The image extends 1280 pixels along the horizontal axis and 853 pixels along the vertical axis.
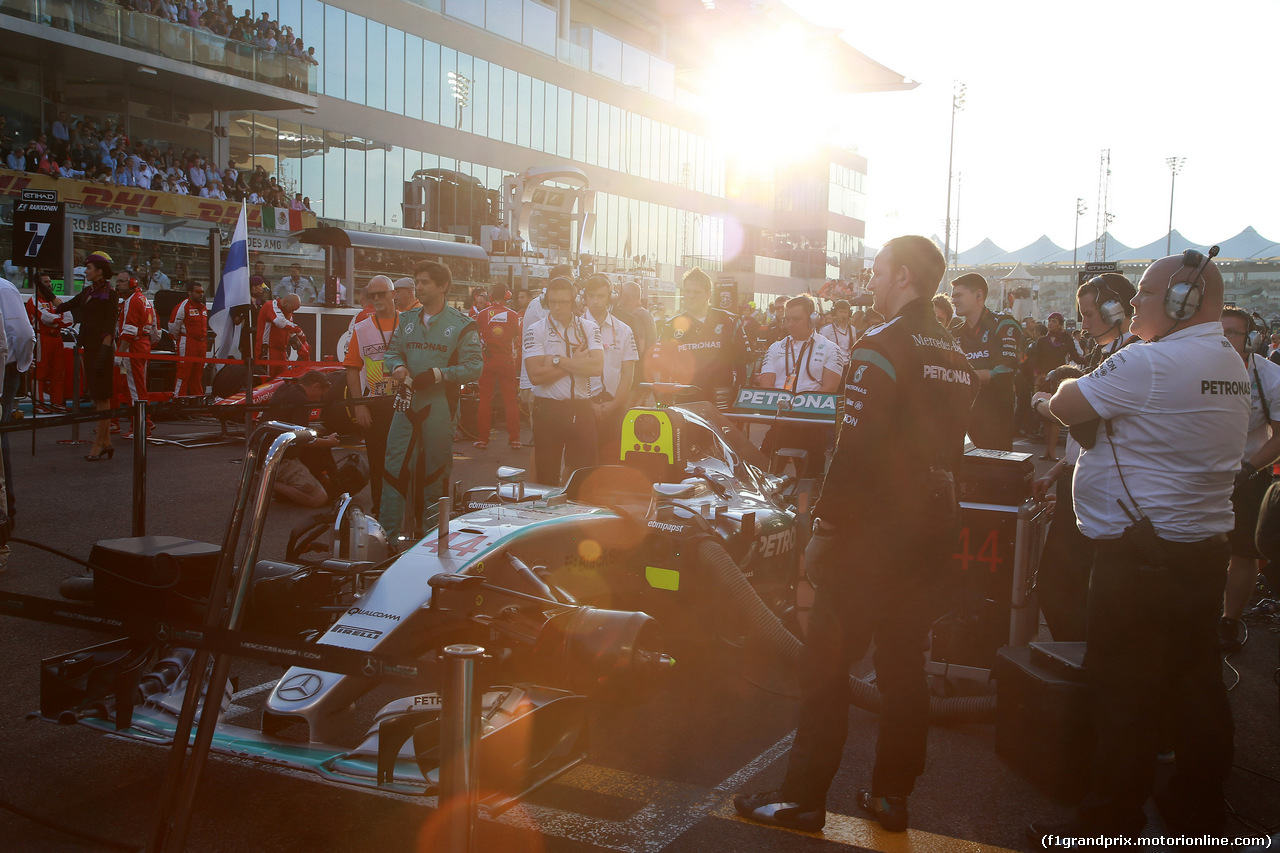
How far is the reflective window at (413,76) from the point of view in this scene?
35.2 meters

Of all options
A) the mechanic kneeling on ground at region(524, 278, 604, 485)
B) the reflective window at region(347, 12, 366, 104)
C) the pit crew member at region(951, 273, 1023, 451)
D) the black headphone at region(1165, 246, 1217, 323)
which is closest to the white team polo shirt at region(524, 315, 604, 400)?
the mechanic kneeling on ground at region(524, 278, 604, 485)

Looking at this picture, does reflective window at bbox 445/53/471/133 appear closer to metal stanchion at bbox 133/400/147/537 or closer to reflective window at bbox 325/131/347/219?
reflective window at bbox 325/131/347/219

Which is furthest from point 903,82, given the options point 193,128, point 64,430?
point 64,430

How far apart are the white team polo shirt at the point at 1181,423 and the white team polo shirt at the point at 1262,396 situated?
6.99 ft

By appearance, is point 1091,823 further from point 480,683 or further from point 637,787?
point 480,683

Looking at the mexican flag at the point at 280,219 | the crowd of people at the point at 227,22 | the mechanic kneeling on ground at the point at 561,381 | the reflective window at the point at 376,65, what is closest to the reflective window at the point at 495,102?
the reflective window at the point at 376,65

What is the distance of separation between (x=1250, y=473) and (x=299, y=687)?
15.5 feet

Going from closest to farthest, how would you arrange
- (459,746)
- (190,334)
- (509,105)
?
(459,746) → (190,334) → (509,105)

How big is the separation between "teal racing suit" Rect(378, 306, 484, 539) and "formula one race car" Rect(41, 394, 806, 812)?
101 cm

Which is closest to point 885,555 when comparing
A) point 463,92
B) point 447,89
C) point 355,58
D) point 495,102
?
point 355,58

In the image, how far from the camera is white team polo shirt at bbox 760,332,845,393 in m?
7.86

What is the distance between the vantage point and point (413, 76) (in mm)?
35500

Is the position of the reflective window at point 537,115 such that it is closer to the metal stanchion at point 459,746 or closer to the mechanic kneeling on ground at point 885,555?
the mechanic kneeling on ground at point 885,555

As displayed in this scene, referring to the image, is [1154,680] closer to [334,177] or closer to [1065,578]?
[1065,578]
